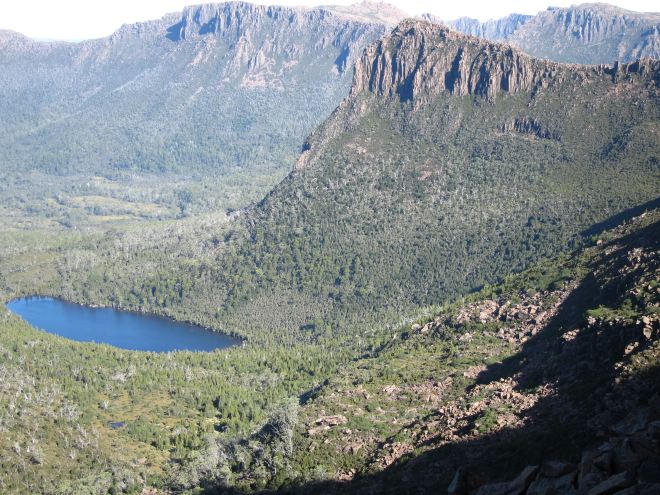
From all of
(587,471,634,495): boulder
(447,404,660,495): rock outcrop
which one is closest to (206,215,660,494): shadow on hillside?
(447,404,660,495): rock outcrop

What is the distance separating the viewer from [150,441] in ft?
463

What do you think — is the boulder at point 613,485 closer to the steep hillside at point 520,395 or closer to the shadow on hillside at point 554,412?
the steep hillside at point 520,395

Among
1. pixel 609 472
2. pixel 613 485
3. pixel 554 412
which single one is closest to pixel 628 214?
pixel 554 412

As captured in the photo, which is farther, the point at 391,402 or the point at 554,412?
the point at 391,402

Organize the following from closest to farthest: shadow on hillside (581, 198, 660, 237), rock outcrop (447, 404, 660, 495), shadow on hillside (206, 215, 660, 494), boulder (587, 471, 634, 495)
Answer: boulder (587, 471, 634, 495) → rock outcrop (447, 404, 660, 495) → shadow on hillside (206, 215, 660, 494) → shadow on hillside (581, 198, 660, 237)

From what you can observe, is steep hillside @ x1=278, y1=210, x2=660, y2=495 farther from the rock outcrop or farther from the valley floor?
the valley floor

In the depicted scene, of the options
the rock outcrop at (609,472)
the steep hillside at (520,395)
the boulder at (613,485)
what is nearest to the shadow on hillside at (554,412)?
the steep hillside at (520,395)

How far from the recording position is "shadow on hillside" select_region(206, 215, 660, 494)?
69.4m

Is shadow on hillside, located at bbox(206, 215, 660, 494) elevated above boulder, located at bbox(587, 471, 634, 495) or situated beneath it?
situated beneath

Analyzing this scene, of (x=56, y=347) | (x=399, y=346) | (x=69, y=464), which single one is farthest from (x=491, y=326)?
(x=56, y=347)

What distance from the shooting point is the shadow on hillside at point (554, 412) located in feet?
228

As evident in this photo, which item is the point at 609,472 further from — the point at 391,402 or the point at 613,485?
the point at 391,402

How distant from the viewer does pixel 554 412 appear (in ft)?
271

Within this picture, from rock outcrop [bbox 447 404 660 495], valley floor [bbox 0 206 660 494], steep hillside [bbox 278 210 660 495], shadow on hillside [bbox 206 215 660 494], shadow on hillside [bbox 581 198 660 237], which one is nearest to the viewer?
rock outcrop [bbox 447 404 660 495]
